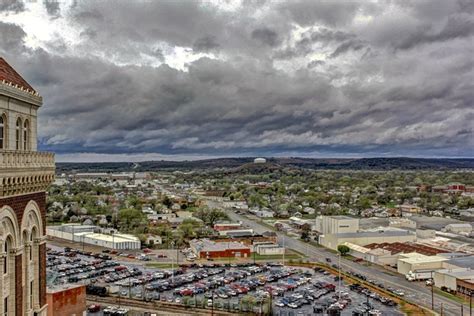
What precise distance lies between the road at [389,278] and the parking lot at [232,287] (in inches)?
134

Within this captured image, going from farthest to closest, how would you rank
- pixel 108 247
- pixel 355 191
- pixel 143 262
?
1. pixel 355 191
2. pixel 108 247
3. pixel 143 262

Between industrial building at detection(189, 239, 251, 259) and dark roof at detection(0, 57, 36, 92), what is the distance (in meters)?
53.6

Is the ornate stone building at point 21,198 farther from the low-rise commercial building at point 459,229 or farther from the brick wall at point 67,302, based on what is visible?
the low-rise commercial building at point 459,229

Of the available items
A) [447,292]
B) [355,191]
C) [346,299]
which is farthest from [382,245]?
[355,191]

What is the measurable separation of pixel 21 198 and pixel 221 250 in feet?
178

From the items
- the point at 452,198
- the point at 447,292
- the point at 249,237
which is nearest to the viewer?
the point at 447,292

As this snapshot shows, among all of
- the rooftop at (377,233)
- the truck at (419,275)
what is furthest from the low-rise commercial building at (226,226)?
the truck at (419,275)

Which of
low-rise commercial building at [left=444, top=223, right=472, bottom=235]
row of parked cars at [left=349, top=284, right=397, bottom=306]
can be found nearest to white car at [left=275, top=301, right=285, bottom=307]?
row of parked cars at [left=349, top=284, right=397, bottom=306]

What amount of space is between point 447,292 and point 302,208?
69851 mm

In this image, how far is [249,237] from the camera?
251 ft

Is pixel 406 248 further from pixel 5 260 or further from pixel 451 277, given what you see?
pixel 5 260

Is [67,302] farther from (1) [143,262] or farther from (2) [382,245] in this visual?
(2) [382,245]

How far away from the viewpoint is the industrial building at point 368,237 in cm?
6906

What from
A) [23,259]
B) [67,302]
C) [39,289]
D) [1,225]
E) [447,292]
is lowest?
[447,292]
